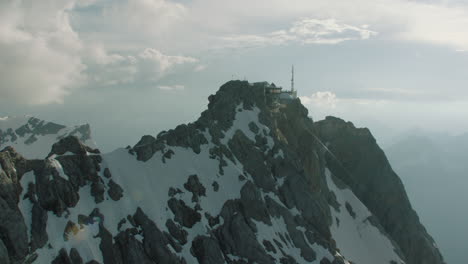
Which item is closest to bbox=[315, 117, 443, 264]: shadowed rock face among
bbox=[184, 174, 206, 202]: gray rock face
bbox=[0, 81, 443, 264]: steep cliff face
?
bbox=[0, 81, 443, 264]: steep cliff face

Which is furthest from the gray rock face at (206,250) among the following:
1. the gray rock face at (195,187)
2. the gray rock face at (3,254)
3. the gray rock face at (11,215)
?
the gray rock face at (3,254)

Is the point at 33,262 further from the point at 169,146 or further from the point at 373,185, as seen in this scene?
the point at 373,185

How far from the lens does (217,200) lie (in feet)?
356

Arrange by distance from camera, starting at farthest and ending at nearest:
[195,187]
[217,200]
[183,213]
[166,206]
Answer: [217,200] → [195,187] → [183,213] → [166,206]

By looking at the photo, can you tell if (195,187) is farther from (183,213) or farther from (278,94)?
(278,94)

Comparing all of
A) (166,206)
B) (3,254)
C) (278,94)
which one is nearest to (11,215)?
(3,254)

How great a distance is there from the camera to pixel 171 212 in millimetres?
99625

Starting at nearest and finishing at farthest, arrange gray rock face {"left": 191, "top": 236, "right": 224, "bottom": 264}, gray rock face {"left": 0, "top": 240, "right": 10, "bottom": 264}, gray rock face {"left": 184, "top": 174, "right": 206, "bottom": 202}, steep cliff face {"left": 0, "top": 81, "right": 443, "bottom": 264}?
1. gray rock face {"left": 0, "top": 240, "right": 10, "bottom": 264}
2. steep cliff face {"left": 0, "top": 81, "right": 443, "bottom": 264}
3. gray rock face {"left": 191, "top": 236, "right": 224, "bottom": 264}
4. gray rock face {"left": 184, "top": 174, "right": 206, "bottom": 202}

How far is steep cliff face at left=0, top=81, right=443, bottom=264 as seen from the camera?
279 feet

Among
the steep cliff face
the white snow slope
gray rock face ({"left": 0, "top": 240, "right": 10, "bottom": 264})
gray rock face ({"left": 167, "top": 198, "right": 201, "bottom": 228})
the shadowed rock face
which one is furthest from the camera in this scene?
the shadowed rock face

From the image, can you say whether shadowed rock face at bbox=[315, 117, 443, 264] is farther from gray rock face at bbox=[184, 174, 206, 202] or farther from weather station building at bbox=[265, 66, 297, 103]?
gray rock face at bbox=[184, 174, 206, 202]

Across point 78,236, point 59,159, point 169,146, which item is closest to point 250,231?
point 169,146

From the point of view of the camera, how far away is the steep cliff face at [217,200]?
85.1 metres

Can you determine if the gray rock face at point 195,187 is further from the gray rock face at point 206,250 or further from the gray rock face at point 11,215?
the gray rock face at point 11,215
